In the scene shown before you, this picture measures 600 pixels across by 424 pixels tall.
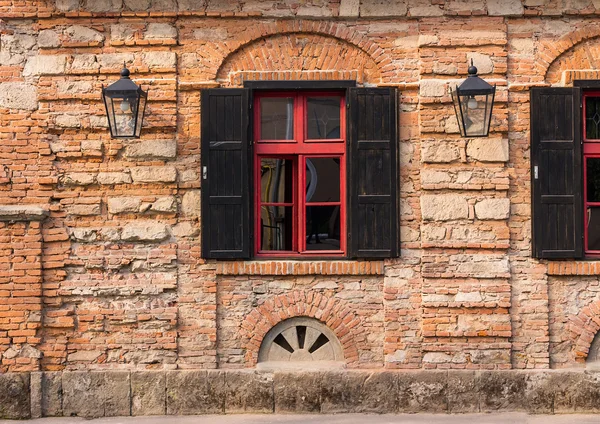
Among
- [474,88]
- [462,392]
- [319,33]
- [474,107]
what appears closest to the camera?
[474,88]

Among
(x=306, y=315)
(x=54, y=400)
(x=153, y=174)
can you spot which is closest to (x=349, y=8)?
(x=153, y=174)

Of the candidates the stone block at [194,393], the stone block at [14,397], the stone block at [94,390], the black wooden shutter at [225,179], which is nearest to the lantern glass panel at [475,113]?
the black wooden shutter at [225,179]

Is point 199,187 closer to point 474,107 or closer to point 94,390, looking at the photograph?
point 94,390

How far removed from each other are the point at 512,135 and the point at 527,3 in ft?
4.64

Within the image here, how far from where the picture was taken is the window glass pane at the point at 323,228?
9.49m

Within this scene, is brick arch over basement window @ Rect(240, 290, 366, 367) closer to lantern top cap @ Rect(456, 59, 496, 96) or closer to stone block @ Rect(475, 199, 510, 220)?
stone block @ Rect(475, 199, 510, 220)

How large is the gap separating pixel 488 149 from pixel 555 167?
0.73 m

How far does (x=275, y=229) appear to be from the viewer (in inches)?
376

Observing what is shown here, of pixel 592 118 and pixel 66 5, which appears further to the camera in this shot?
pixel 592 118

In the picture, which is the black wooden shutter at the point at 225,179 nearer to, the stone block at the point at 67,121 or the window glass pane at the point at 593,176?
the stone block at the point at 67,121

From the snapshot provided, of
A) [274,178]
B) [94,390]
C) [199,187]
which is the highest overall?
[274,178]

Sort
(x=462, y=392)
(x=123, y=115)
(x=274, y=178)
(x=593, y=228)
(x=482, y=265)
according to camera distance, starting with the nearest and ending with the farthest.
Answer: (x=123, y=115), (x=462, y=392), (x=482, y=265), (x=593, y=228), (x=274, y=178)

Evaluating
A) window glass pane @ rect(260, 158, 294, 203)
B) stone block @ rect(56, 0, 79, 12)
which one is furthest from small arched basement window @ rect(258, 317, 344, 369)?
stone block @ rect(56, 0, 79, 12)

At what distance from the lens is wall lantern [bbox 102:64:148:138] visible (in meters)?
8.81
